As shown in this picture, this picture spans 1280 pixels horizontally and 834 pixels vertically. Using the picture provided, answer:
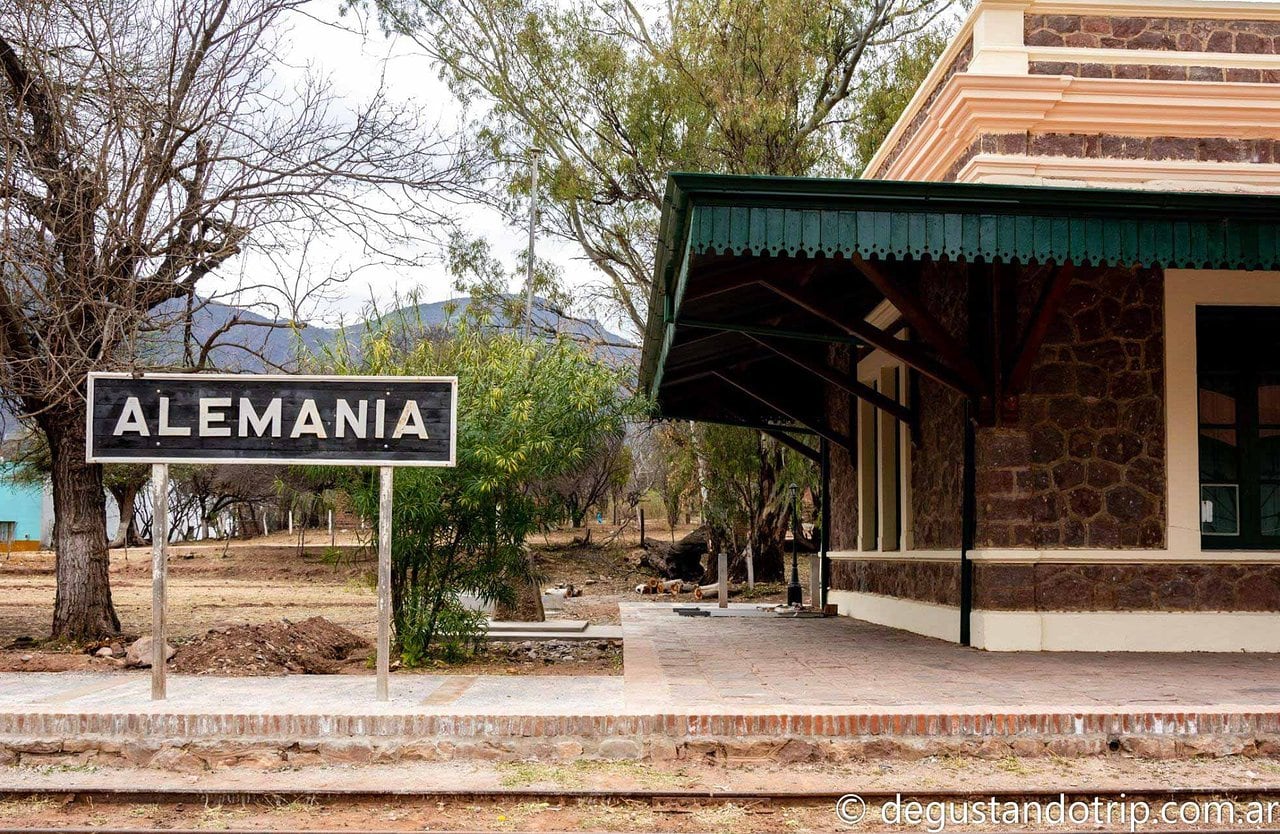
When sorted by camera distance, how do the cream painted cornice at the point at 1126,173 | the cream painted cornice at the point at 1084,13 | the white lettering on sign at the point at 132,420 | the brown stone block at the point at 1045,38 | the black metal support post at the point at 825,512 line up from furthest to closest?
the black metal support post at the point at 825,512, the brown stone block at the point at 1045,38, the cream painted cornice at the point at 1084,13, the cream painted cornice at the point at 1126,173, the white lettering on sign at the point at 132,420

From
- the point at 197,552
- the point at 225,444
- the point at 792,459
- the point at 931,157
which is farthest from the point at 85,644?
the point at 197,552

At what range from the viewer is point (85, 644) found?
43.5 ft

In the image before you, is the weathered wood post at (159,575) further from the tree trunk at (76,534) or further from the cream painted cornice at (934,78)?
the cream painted cornice at (934,78)

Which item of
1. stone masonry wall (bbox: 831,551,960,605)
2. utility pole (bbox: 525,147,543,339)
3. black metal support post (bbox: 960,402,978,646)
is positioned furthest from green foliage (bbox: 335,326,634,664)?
utility pole (bbox: 525,147,543,339)

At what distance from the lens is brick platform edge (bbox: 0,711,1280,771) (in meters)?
7.27

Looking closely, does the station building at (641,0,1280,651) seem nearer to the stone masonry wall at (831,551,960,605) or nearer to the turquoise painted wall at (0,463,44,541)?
the stone masonry wall at (831,551,960,605)

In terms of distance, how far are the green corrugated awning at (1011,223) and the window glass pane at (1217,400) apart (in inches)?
84.6

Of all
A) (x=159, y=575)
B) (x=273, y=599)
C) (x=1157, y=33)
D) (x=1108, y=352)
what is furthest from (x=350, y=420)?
(x=273, y=599)

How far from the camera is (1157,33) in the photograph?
11648mm

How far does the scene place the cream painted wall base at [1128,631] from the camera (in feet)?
35.7

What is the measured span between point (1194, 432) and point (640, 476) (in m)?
41.4

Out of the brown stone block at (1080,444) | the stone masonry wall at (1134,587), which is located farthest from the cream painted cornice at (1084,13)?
the stone masonry wall at (1134,587)

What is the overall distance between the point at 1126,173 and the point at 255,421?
309 inches

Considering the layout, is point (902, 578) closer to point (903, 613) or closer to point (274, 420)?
point (903, 613)
